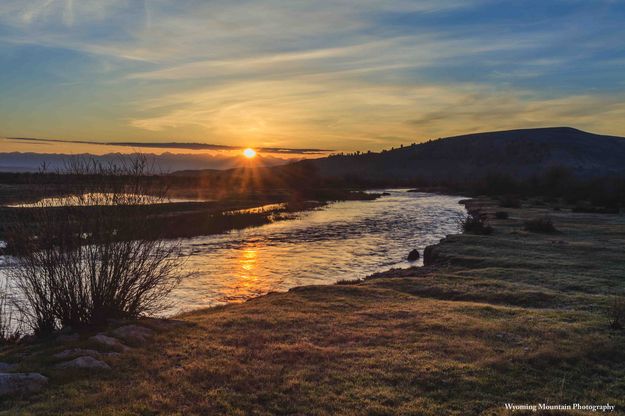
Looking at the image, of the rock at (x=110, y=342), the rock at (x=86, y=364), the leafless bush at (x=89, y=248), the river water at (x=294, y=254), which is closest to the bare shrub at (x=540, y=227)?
the river water at (x=294, y=254)

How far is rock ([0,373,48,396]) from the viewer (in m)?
8.23

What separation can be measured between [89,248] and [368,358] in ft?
25.5

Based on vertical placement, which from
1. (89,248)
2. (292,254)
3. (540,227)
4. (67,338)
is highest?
(89,248)

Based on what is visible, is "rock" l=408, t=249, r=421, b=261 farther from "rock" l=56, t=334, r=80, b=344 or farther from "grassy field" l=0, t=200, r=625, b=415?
"rock" l=56, t=334, r=80, b=344

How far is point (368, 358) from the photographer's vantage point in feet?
33.3

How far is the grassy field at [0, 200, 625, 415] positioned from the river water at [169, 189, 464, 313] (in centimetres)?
552

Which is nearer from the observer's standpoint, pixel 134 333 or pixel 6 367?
pixel 6 367

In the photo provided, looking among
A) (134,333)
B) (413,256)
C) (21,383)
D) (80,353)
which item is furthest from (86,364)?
(413,256)

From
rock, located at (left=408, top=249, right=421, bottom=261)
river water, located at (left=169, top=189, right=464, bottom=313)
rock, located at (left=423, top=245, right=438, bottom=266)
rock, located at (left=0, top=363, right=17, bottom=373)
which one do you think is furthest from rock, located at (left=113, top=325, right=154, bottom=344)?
rock, located at (left=408, top=249, right=421, bottom=261)

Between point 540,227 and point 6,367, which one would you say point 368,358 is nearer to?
point 6,367

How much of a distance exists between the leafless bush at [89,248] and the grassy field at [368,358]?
1614 mm

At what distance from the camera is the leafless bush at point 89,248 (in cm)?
1241

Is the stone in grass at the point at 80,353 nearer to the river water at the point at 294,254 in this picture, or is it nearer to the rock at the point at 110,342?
the rock at the point at 110,342

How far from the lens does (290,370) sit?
31.2 ft
